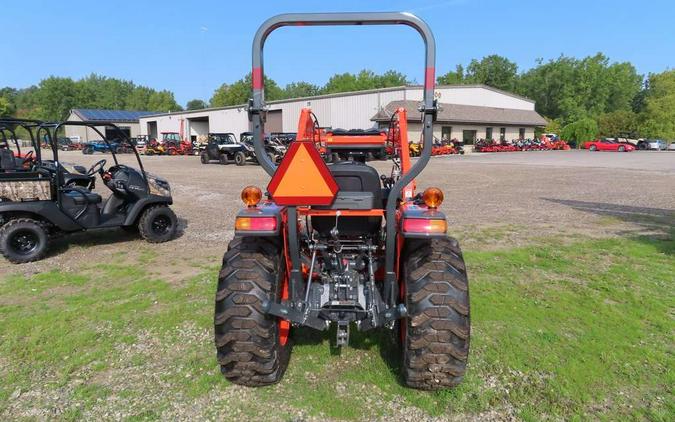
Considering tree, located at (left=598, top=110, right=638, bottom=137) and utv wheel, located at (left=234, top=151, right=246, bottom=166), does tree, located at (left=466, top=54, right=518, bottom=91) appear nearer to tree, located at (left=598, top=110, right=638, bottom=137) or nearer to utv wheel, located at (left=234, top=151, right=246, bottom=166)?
tree, located at (left=598, top=110, right=638, bottom=137)

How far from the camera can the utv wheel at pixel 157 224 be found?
6902 millimetres

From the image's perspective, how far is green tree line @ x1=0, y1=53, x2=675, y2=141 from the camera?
5628 cm

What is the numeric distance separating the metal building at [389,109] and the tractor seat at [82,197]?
79.9 feet

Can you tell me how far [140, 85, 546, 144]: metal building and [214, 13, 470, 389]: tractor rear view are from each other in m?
26.8

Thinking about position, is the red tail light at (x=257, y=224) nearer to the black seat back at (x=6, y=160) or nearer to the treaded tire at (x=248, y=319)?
the treaded tire at (x=248, y=319)

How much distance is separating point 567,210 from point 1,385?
401 inches

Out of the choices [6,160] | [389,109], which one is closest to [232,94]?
[389,109]

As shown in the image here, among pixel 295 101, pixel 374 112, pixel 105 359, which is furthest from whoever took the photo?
pixel 295 101

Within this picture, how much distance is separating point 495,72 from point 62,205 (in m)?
87.7

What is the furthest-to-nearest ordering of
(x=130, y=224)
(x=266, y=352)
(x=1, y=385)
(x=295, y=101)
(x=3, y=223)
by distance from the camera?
(x=295, y=101) → (x=130, y=224) → (x=3, y=223) → (x=1, y=385) → (x=266, y=352)

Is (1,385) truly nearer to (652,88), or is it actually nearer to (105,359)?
(105,359)

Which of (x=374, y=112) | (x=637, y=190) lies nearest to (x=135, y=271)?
(x=637, y=190)

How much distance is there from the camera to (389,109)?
31500 mm

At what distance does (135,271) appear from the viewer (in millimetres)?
5625
